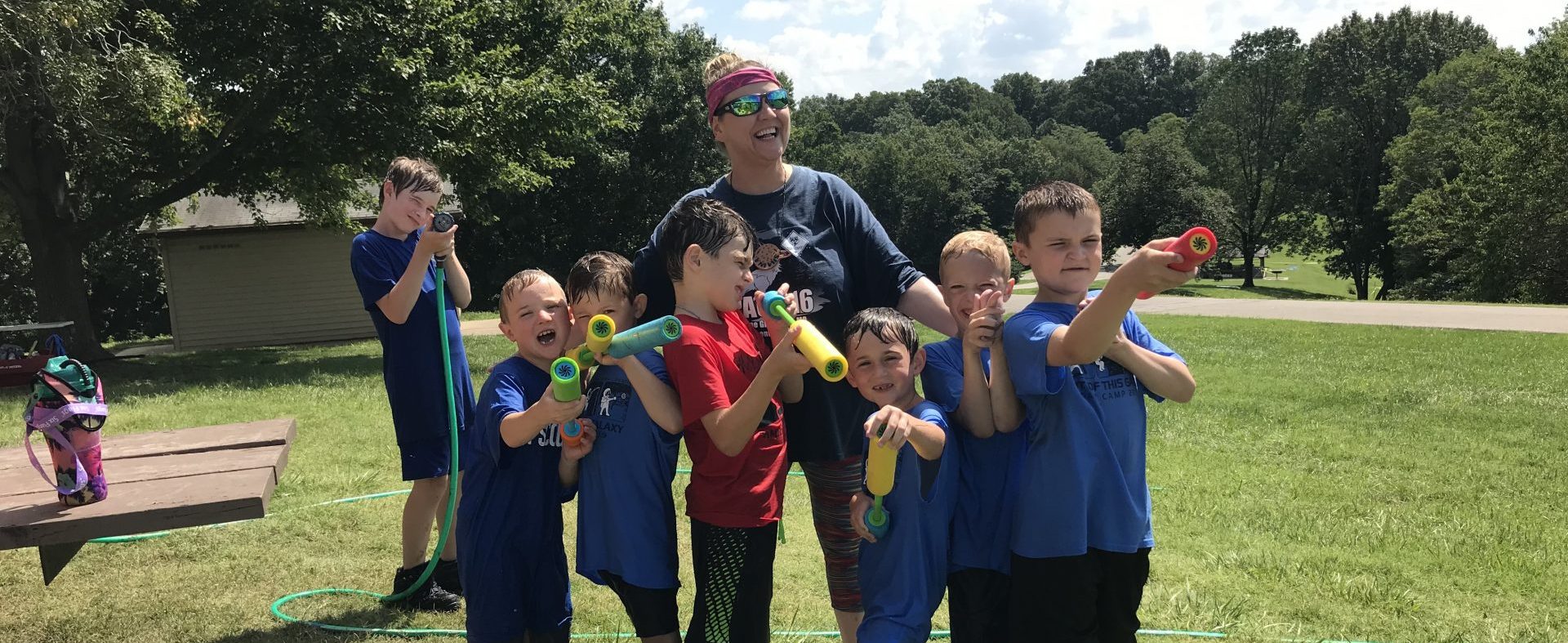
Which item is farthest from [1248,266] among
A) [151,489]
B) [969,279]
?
[151,489]

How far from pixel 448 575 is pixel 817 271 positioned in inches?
90.2

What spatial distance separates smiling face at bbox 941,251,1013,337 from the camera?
2.60 metres

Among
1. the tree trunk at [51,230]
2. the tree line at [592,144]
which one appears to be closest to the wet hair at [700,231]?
the tree line at [592,144]

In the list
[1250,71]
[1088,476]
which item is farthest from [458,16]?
[1250,71]

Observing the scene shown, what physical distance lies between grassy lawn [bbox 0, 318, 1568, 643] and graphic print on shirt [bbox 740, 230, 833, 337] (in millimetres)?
1588

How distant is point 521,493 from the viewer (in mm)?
2764

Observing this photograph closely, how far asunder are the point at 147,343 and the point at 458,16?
1525 centimetres

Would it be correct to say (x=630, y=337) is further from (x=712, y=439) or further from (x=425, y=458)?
(x=425, y=458)

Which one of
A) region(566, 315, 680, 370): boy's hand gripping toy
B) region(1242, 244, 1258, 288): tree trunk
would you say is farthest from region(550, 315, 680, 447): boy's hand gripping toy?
region(1242, 244, 1258, 288): tree trunk

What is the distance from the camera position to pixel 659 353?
2.65 m

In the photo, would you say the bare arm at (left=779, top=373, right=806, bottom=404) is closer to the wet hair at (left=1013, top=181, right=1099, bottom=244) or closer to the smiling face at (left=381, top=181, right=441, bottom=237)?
the wet hair at (left=1013, top=181, right=1099, bottom=244)

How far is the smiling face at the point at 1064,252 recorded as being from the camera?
2381mm

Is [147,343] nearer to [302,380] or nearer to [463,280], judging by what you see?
[302,380]

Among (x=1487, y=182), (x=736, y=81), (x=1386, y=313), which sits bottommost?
(x=1386, y=313)
